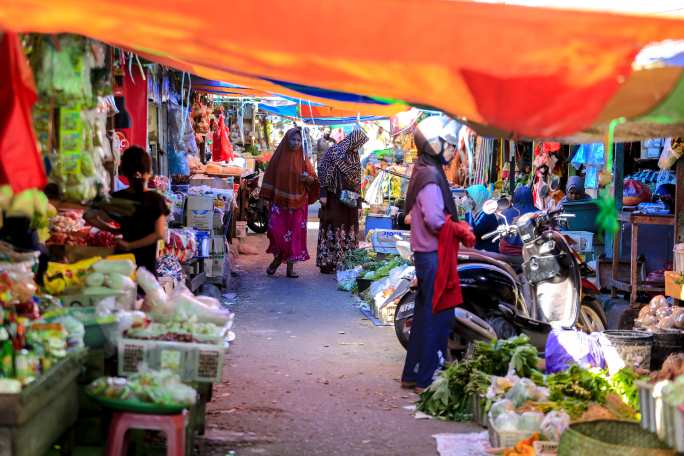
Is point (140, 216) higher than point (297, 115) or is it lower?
lower

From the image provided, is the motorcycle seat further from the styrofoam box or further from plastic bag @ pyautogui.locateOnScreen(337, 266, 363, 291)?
plastic bag @ pyautogui.locateOnScreen(337, 266, 363, 291)

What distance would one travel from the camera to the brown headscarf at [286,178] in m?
15.6

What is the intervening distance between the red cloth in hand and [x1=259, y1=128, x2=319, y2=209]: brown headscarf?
7.96 metres

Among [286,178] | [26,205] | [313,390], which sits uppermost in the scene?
[286,178]

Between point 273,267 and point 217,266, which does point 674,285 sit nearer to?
point 217,266

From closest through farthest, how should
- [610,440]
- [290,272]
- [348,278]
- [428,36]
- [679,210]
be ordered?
1. [428,36]
2. [610,440]
3. [679,210]
4. [348,278]
5. [290,272]

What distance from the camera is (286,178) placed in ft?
51.3

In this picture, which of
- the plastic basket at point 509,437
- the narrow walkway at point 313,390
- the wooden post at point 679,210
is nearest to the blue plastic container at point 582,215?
the wooden post at point 679,210

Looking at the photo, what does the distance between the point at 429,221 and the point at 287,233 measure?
7.96 metres

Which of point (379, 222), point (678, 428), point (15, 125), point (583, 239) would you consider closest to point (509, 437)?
point (678, 428)

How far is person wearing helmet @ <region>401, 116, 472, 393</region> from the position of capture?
782cm

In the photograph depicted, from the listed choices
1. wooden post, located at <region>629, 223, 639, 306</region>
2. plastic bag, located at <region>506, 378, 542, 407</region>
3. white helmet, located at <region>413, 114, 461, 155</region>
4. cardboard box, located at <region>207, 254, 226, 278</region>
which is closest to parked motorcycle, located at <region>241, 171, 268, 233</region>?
cardboard box, located at <region>207, 254, 226, 278</region>

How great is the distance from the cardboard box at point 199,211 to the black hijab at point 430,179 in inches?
204

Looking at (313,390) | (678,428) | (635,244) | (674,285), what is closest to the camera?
(678,428)
